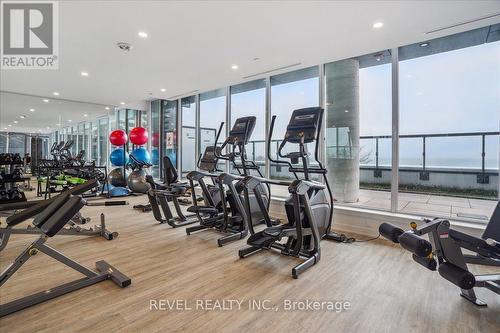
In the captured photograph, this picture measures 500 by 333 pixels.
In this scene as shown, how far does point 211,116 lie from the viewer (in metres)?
7.09

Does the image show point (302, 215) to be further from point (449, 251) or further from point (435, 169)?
point (435, 169)

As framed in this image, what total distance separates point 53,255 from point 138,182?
4.96m

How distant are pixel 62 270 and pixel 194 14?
10.2 ft

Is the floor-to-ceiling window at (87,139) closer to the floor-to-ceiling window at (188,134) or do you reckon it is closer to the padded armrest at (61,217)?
the floor-to-ceiling window at (188,134)

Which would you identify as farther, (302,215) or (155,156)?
(155,156)

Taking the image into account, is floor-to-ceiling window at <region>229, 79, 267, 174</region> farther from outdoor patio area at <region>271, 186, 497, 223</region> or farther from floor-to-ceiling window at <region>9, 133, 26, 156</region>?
floor-to-ceiling window at <region>9, 133, 26, 156</region>

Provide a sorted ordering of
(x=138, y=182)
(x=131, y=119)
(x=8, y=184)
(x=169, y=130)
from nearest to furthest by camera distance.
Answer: (x=8, y=184) < (x=138, y=182) < (x=169, y=130) < (x=131, y=119)

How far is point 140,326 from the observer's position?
70.9 inches

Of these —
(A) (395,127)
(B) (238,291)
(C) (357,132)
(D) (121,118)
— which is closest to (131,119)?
(D) (121,118)

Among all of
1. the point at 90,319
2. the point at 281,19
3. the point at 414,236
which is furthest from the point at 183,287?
the point at 281,19

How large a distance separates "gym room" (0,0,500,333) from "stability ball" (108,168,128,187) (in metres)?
2.00

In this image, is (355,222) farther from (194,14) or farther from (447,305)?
(194,14)

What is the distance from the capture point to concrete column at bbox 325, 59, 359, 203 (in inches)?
183

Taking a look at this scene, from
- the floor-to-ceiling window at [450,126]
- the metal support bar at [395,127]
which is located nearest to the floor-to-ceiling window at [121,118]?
the metal support bar at [395,127]
